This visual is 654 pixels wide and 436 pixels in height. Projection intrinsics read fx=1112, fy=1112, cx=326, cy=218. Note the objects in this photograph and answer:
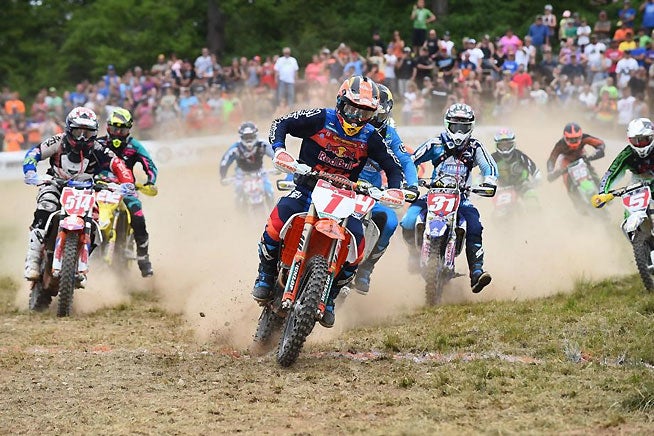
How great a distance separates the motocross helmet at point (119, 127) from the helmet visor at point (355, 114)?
5.82 m

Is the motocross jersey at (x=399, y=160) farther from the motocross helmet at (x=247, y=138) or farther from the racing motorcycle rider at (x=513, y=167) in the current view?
the motocross helmet at (x=247, y=138)

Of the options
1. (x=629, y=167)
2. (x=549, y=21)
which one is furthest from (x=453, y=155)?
(x=549, y=21)

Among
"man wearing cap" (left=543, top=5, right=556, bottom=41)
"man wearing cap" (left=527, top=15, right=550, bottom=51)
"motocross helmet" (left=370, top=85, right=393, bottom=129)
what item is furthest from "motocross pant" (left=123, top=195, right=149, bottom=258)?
"man wearing cap" (left=543, top=5, right=556, bottom=41)

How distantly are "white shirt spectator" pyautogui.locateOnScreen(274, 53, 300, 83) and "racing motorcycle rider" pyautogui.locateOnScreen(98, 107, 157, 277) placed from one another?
12.7 metres

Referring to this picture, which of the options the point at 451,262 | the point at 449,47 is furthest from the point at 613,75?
the point at 451,262

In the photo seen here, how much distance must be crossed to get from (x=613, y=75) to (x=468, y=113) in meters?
12.3

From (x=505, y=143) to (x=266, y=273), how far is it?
8.02m

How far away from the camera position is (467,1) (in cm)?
3388

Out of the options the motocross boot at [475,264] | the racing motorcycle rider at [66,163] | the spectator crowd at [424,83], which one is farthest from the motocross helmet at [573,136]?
the racing motorcycle rider at [66,163]

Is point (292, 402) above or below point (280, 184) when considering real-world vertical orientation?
below

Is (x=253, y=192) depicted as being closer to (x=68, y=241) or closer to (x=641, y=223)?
(x=68, y=241)

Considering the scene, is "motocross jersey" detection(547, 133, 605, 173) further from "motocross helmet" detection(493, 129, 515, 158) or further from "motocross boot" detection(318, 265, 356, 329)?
"motocross boot" detection(318, 265, 356, 329)

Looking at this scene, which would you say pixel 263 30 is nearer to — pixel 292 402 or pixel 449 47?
pixel 449 47

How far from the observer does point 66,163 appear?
12766 mm
